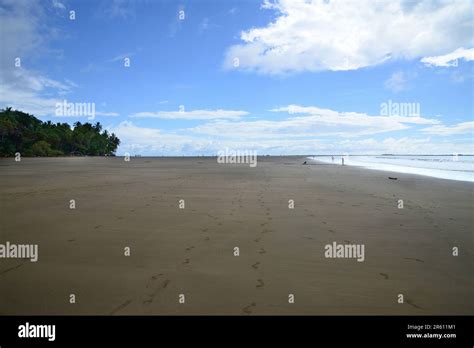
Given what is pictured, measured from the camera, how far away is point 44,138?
309 feet

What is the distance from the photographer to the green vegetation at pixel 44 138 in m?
81.1

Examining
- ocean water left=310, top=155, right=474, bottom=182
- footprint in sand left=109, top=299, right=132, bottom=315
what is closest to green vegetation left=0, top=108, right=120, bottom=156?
ocean water left=310, top=155, right=474, bottom=182

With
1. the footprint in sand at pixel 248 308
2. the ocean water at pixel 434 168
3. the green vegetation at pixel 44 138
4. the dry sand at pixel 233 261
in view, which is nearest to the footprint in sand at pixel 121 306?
the dry sand at pixel 233 261

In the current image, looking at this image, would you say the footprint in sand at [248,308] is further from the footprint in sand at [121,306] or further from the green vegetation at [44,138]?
the green vegetation at [44,138]

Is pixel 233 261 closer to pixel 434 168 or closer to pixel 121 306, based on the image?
pixel 121 306

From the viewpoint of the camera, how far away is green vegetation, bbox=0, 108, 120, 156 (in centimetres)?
8106

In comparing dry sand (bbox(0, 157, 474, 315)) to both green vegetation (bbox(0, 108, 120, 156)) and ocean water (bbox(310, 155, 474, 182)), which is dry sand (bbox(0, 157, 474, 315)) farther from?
green vegetation (bbox(0, 108, 120, 156))

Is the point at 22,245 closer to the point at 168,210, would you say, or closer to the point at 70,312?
the point at 70,312

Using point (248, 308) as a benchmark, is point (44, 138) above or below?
above

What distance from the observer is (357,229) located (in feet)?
27.5

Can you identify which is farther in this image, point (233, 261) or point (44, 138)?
point (44, 138)

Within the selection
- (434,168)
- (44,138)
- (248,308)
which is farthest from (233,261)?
(44,138)

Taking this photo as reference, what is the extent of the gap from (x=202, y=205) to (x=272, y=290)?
742cm
